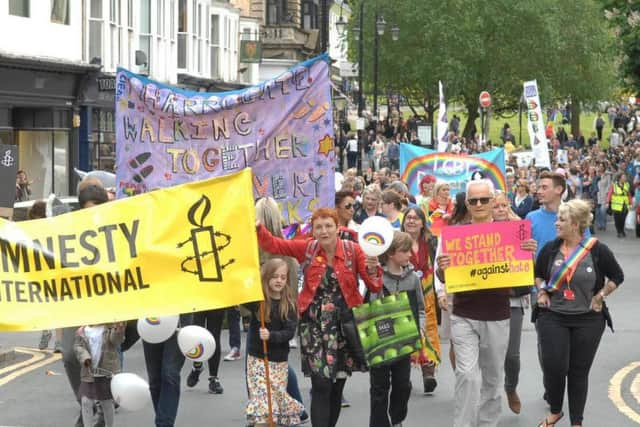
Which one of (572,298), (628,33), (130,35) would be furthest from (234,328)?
(130,35)

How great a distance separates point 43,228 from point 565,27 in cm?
6189

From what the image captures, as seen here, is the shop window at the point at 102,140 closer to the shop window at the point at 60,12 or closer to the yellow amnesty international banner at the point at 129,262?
the shop window at the point at 60,12

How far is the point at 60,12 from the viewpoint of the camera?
32.2 meters

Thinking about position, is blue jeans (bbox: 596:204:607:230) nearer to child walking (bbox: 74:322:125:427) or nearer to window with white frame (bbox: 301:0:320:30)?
child walking (bbox: 74:322:125:427)

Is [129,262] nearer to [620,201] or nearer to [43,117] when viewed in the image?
[43,117]

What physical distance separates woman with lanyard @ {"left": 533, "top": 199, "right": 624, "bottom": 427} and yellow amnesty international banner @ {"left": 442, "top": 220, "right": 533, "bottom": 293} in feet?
0.66

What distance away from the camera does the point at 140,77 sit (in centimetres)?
1364

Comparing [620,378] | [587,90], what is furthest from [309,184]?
[587,90]

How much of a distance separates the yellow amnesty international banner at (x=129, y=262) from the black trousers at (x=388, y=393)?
145 centimetres

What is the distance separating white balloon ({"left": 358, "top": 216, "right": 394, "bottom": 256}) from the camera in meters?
9.29

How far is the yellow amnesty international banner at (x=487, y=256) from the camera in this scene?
934 cm

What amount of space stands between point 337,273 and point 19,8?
871 inches

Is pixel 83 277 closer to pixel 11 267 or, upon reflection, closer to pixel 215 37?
pixel 11 267

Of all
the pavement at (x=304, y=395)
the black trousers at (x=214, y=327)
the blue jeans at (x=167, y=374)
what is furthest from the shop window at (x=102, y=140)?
the blue jeans at (x=167, y=374)
